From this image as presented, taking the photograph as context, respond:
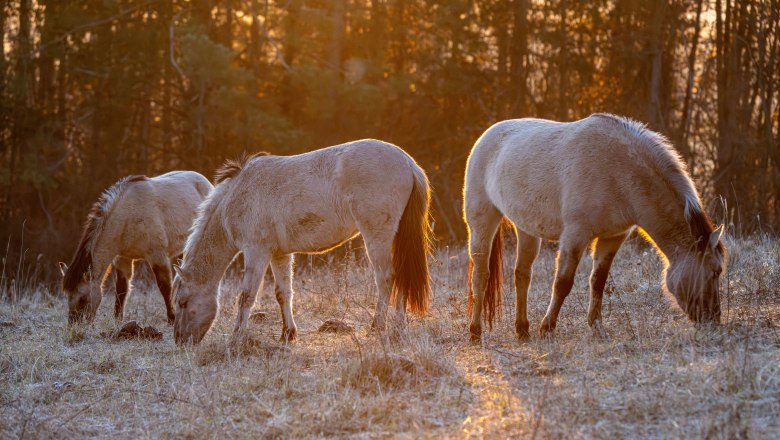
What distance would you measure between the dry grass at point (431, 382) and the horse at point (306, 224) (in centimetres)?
41

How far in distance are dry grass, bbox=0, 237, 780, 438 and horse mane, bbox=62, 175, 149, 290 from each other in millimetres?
1102

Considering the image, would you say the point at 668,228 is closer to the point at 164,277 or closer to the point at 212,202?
the point at 212,202

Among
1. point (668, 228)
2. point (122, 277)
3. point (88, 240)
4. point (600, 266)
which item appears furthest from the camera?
point (122, 277)

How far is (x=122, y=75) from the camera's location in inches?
899

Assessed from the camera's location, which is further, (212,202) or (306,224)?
(212,202)

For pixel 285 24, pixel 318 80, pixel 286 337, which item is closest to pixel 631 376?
pixel 286 337

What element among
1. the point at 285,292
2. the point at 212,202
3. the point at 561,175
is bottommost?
the point at 285,292

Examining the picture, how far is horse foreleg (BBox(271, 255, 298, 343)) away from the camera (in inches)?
299

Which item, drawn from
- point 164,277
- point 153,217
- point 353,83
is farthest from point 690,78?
point 164,277

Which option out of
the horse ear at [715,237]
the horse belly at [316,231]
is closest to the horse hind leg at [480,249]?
the horse belly at [316,231]

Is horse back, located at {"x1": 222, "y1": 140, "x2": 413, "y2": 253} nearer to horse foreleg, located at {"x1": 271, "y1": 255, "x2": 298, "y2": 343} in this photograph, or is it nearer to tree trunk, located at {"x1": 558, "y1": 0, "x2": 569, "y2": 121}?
horse foreleg, located at {"x1": 271, "y1": 255, "x2": 298, "y2": 343}

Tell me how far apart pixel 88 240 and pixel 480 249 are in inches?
187

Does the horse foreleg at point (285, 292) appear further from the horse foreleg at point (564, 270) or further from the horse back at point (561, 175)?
the horse foreleg at point (564, 270)

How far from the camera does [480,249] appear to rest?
7.15 m
